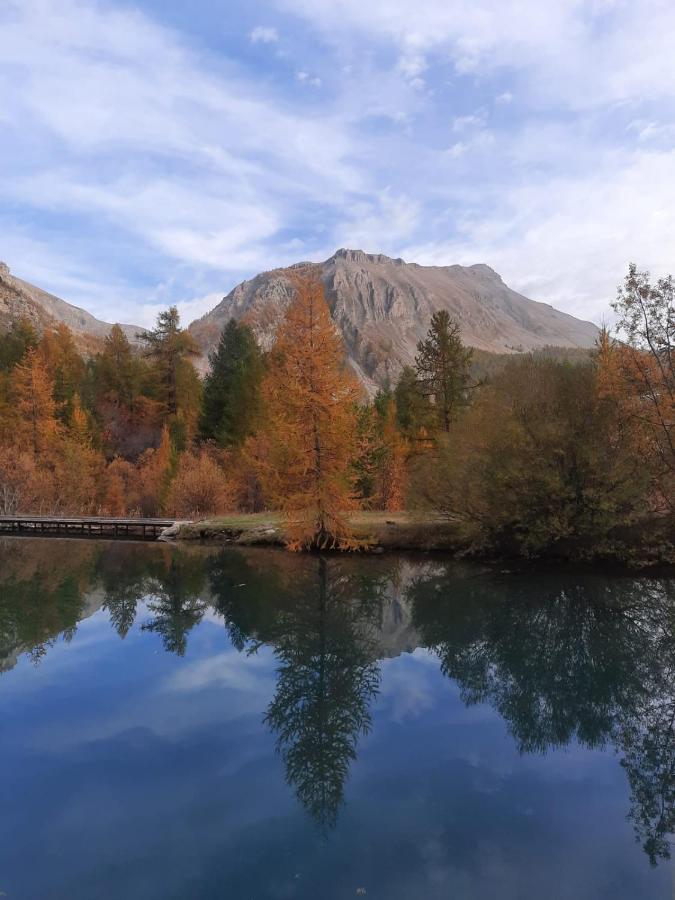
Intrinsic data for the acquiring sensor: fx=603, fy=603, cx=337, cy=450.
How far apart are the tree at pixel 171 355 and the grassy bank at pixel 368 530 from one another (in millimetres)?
26892

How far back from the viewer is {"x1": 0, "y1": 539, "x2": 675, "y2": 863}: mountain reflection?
9.52 m

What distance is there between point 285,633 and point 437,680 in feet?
15.3

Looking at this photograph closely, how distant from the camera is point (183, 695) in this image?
39.0 feet

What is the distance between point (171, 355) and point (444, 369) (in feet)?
104

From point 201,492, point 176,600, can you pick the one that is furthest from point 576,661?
point 201,492

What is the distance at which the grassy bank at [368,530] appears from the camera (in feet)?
88.5

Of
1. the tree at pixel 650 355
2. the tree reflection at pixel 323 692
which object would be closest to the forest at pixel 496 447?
the tree at pixel 650 355

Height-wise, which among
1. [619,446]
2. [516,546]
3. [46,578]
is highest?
[619,446]

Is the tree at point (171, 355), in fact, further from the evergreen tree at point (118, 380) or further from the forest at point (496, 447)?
the forest at point (496, 447)

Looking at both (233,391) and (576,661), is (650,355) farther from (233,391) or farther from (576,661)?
(233,391)

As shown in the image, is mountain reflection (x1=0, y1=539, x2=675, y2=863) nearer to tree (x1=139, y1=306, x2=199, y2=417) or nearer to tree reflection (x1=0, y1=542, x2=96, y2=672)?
tree reflection (x1=0, y1=542, x2=96, y2=672)

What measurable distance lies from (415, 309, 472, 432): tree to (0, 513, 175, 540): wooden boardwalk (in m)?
18.2

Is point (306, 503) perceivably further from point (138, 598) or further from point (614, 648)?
point (614, 648)

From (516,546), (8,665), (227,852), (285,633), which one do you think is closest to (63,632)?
(8,665)
